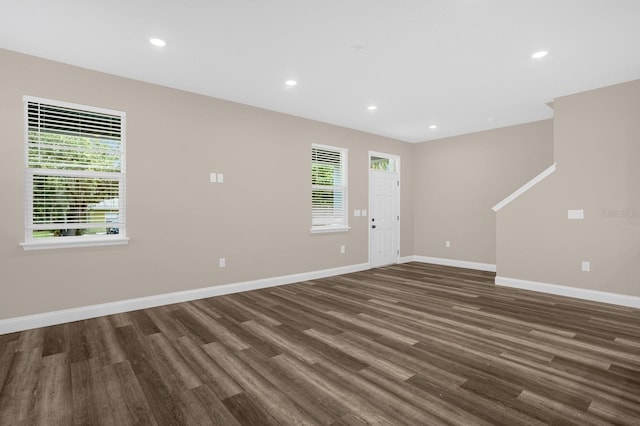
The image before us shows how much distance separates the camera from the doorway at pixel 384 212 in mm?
6844

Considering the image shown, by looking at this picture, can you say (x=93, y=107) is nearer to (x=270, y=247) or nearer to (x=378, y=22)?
(x=270, y=247)

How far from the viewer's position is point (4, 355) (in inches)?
108

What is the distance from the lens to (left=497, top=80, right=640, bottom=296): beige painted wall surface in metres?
4.12

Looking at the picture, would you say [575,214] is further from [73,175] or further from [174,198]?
[73,175]

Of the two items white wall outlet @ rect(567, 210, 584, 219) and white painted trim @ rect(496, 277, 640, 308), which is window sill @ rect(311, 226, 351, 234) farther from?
white wall outlet @ rect(567, 210, 584, 219)

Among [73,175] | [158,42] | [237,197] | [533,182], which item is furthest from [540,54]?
[73,175]

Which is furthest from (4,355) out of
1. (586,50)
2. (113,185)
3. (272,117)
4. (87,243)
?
(586,50)

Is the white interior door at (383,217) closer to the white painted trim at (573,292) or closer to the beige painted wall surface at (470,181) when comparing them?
the beige painted wall surface at (470,181)

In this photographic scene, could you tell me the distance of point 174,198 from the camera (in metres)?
4.25

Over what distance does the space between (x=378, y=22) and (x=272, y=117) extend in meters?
2.77

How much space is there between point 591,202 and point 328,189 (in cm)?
396

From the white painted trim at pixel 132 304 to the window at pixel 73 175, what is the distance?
0.74 meters

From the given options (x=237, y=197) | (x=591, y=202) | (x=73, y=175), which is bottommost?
(x=591, y=202)

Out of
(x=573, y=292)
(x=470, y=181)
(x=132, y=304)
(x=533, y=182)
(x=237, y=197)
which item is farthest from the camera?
(x=470, y=181)
